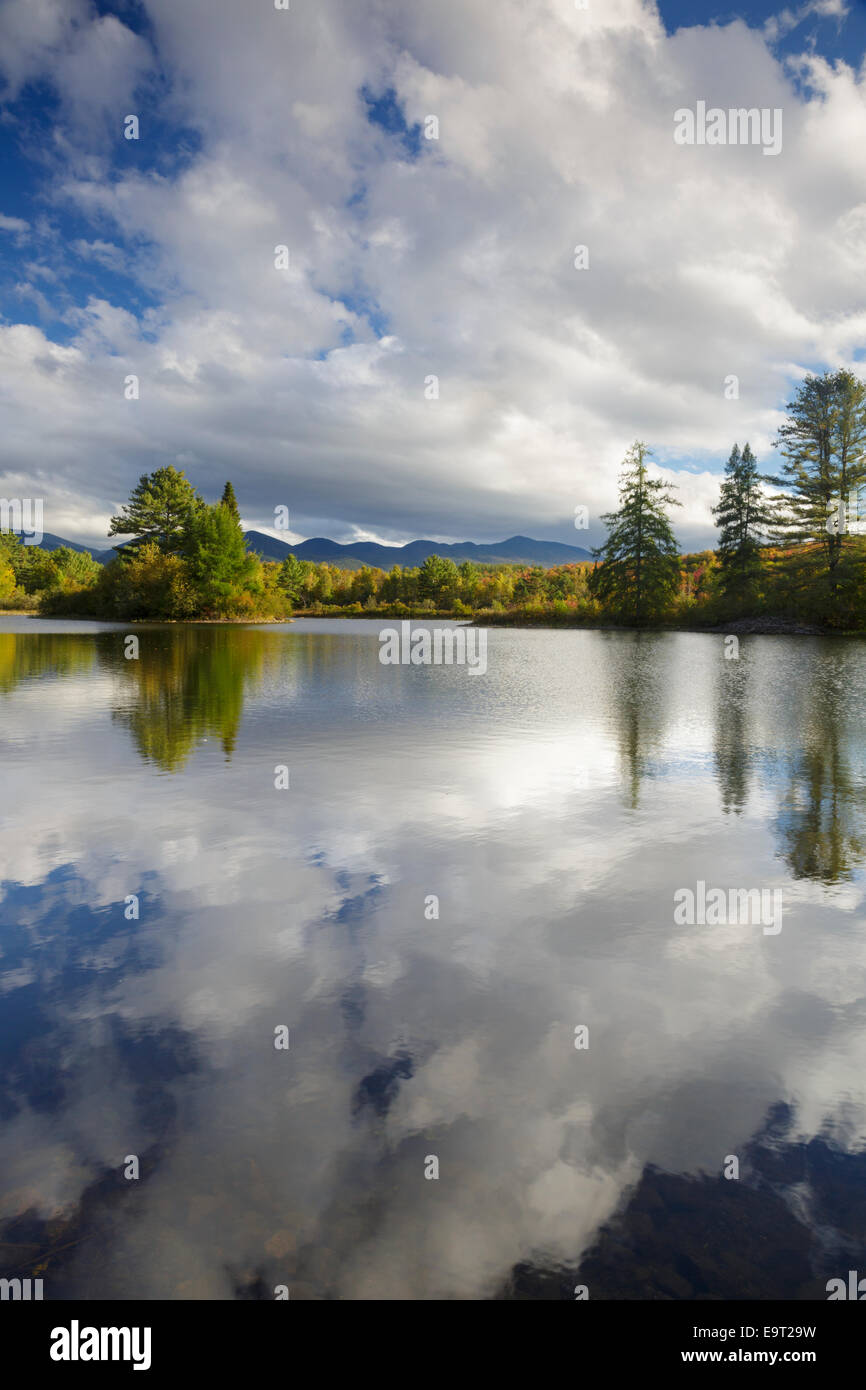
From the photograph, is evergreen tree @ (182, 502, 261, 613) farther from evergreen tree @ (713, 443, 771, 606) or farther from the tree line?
evergreen tree @ (713, 443, 771, 606)

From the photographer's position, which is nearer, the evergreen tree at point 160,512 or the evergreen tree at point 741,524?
the evergreen tree at point 741,524

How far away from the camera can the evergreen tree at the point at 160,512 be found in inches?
3580

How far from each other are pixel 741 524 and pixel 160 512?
67097 millimetres

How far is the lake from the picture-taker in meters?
2.96

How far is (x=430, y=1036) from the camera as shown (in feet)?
14.2

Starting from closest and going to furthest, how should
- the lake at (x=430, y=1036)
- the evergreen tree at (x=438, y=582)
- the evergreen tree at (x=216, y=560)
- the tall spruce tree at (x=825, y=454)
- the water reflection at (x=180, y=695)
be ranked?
the lake at (x=430, y=1036) → the water reflection at (x=180, y=695) → the tall spruce tree at (x=825, y=454) → the evergreen tree at (x=216, y=560) → the evergreen tree at (x=438, y=582)

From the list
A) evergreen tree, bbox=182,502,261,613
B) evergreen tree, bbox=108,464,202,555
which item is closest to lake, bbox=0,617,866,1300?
evergreen tree, bbox=182,502,261,613

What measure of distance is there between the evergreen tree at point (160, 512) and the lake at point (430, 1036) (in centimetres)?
8880

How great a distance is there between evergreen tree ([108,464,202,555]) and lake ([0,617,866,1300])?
88804 mm

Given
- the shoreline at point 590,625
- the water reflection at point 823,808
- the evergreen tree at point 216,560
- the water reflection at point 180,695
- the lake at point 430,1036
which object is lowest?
the lake at point 430,1036

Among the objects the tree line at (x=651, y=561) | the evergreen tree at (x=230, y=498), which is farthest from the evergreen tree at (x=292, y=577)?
the evergreen tree at (x=230, y=498)

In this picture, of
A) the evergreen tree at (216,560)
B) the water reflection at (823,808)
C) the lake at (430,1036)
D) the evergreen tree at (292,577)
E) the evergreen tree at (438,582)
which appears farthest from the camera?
the evergreen tree at (438,582)

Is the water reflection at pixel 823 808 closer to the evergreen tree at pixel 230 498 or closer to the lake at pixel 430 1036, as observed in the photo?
the lake at pixel 430 1036

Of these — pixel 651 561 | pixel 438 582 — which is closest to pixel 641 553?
pixel 651 561
